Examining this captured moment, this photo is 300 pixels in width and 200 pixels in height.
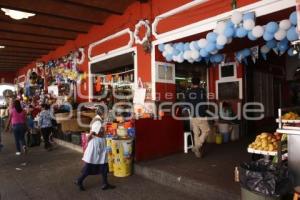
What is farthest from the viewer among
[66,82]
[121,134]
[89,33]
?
[66,82]

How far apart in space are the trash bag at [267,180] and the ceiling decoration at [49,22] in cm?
504

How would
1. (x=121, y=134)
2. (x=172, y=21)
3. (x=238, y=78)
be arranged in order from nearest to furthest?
(x=121, y=134) < (x=172, y=21) < (x=238, y=78)

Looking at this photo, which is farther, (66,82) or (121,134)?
(66,82)

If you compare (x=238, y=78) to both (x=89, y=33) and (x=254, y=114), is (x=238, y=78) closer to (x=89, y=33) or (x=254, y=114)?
(x=254, y=114)

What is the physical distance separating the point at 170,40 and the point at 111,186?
3094 mm

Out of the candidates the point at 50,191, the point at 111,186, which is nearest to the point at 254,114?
the point at 111,186

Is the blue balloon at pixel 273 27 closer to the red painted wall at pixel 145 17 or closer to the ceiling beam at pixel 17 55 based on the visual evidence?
the red painted wall at pixel 145 17

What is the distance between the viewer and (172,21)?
5500 millimetres

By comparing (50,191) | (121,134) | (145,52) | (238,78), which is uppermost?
(145,52)

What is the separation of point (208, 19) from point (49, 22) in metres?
4.77

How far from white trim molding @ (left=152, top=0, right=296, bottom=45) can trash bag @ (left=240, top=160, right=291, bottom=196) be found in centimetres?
232

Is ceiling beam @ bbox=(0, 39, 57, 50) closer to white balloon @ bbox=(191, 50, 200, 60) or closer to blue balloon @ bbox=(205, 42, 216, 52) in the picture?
white balloon @ bbox=(191, 50, 200, 60)

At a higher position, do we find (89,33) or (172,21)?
(89,33)

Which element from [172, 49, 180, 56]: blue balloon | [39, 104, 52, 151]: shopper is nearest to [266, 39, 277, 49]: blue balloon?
[172, 49, 180, 56]: blue balloon
